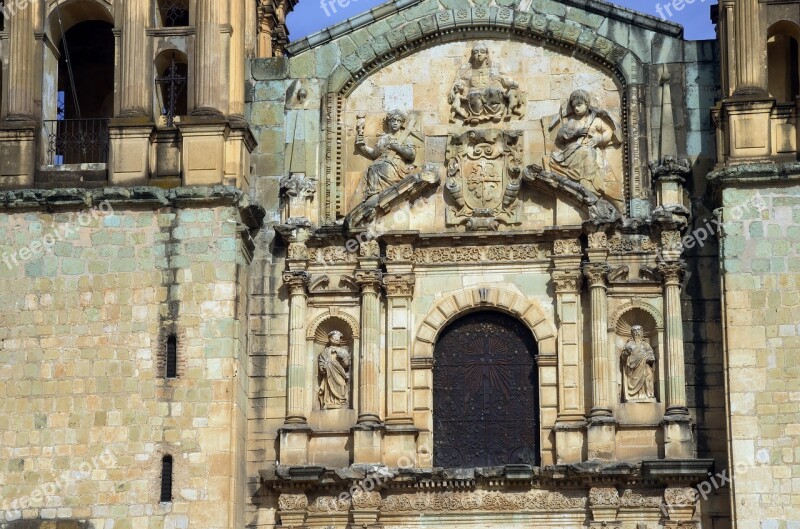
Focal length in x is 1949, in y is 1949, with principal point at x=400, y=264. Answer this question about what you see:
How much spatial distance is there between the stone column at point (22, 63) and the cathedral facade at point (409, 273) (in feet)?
0.13

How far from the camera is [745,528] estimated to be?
77.6 ft

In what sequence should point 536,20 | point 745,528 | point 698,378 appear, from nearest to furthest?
point 745,528 < point 698,378 < point 536,20

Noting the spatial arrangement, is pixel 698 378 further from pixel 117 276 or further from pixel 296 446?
pixel 117 276

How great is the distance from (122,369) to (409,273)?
157 inches

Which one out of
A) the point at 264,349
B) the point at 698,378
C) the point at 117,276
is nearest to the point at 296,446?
the point at 264,349

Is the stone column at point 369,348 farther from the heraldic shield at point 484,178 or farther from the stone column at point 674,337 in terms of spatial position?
the stone column at point 674,337

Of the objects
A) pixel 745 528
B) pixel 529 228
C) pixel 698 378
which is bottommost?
pixel 745 528

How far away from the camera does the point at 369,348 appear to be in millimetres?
25562

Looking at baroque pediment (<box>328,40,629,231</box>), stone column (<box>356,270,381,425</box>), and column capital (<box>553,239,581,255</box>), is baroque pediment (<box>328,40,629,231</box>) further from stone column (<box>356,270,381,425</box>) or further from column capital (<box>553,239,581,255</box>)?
stone column (<box>356,270,381,425</box>)

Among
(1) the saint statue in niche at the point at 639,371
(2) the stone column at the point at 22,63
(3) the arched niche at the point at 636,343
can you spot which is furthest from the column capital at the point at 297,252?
(1) the saint statue in niche at the point at 639,371

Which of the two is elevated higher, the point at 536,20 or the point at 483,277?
the point at 536,20

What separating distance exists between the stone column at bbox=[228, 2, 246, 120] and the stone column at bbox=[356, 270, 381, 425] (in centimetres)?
290

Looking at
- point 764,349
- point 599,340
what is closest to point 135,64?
point 599,340

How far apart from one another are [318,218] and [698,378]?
219 inches
